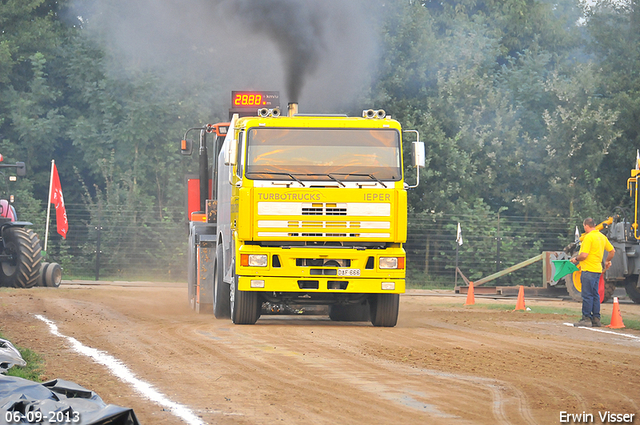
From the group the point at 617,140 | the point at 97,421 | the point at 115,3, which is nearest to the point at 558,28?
the point at 617,140

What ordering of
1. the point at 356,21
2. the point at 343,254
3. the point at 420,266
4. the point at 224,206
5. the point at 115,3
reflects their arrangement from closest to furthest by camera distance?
the point at 343,254 → the point at 224,206 → the point at 356,21 → the point at 420,266 → the point at 115,3

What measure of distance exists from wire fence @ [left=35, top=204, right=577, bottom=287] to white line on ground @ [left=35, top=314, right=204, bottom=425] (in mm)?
21819

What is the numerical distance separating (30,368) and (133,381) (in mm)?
1175

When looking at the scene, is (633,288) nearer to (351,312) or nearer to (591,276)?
(591,276)

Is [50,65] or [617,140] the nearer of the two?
[617,140]

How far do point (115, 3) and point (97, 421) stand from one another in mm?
32446

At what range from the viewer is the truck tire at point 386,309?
14930 millimetres

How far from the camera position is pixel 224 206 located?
16516mm

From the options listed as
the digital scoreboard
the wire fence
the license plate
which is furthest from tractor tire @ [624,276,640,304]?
the license plate

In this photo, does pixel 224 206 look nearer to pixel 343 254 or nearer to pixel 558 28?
pixel 343 254

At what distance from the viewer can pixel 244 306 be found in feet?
47.9

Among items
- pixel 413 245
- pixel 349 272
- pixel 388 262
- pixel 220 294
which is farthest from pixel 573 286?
pixel 349 272

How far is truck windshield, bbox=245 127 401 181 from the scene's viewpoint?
46.5 ft

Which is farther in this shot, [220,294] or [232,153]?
[220,294]
